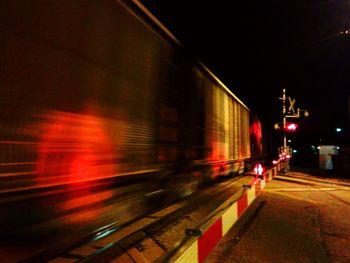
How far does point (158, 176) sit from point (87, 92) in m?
2.32

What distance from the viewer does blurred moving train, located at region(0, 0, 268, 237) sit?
3.31 meters

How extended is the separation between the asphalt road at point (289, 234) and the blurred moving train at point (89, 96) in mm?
1518

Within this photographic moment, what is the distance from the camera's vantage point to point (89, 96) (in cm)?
430

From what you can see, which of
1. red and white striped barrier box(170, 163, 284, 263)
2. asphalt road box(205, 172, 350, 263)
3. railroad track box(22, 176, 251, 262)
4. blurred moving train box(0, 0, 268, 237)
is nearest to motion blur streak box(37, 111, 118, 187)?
blurred moving train box(0, 0, 268, 237)

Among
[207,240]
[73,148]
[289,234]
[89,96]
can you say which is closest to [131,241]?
[73,148]

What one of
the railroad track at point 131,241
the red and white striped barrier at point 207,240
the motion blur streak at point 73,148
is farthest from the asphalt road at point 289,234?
the motion blur streak at point 73,148

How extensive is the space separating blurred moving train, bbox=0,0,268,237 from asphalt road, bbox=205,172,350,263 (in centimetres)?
152

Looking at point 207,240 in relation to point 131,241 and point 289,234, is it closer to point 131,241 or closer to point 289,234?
point 131,241

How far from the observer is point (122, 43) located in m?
5.07

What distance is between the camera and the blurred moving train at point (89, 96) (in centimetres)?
331

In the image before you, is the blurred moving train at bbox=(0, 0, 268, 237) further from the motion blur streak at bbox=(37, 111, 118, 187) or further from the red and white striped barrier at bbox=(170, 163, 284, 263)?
the red and white striped barrier at bbox=(170, 163, 284, 263)

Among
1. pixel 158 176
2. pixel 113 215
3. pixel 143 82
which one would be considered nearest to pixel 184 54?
pixel 143 82

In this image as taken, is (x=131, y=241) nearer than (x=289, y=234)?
Yes

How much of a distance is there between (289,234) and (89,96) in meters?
4.01
